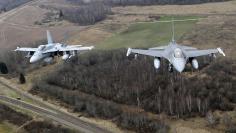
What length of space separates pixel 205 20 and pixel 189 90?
59.2 metres

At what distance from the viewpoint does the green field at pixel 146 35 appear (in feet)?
419

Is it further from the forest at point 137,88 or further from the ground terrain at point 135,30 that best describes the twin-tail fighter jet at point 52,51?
the ground terrain at point 135,30

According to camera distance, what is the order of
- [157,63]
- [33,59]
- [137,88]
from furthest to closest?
[33,59] < [137,88] < [157,63]

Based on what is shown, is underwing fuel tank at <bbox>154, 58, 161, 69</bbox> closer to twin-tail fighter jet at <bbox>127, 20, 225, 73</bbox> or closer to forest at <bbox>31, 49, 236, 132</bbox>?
twin-tail fighter jet at <bbox>127, 20, 225, 73</bbox>

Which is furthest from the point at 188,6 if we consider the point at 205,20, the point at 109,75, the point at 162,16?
the point at 109,75

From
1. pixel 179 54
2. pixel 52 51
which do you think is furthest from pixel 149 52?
pixel 52 51

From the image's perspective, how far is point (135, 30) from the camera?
474 ft

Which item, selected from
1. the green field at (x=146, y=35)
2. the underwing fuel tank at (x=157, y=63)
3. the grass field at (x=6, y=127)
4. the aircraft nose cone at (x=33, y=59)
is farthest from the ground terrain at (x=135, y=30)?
the underwing fuel tank at (x=157, y=63)

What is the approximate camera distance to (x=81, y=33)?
14812 centimetres

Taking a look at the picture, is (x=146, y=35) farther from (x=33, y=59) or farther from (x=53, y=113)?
(x=53, y=113)

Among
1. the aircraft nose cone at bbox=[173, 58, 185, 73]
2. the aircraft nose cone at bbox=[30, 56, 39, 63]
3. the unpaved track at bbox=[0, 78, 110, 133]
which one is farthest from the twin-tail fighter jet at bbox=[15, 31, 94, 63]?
the aircraft nose cone at bbox=[173, 58, 185, 73]

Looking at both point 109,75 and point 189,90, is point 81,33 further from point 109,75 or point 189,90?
point 189,90

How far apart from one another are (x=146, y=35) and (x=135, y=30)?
932 cm

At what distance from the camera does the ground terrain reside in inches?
4875
